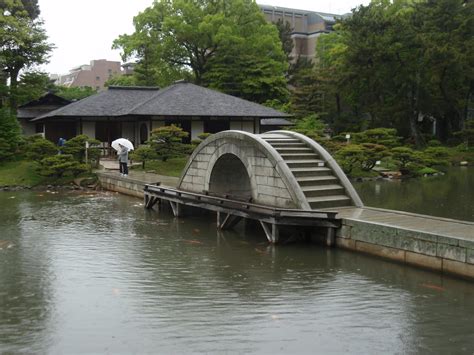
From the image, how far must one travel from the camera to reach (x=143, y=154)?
2923 cm

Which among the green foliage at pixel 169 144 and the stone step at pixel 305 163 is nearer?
the stone step at pixel 305 163

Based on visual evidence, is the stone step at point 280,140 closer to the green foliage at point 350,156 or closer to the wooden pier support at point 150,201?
the wooden pier support at point 150,201

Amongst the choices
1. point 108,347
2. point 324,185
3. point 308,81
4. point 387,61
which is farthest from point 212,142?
point 308,81

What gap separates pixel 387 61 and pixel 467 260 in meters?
35.2

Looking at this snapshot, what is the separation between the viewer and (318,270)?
11461 mm

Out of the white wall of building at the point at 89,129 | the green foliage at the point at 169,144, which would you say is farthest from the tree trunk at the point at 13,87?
the green foliage at the point at 169,144

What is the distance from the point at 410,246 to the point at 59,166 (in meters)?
20.3

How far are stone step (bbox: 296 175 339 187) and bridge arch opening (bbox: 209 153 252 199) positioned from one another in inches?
129

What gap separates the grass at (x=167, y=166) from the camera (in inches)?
1150

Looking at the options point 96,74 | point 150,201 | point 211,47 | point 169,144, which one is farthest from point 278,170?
point 96,74

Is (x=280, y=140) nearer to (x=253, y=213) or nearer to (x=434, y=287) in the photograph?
(x=253, y=213)

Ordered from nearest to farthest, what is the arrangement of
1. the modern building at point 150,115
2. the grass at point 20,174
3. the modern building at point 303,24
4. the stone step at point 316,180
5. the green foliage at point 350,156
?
1. the stone step at point 316,180
2. the grass at point 20,174
3. the green foliage at point 350,156
4. the modern building at point 150,115
5. the modern building at point 303,24

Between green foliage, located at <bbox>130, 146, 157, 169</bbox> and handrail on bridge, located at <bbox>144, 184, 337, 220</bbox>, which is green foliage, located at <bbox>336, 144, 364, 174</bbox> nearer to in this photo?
green foliage, located at <bbox>130, 146, 157, 169</bbox>

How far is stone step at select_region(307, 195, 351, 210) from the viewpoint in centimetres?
1384
